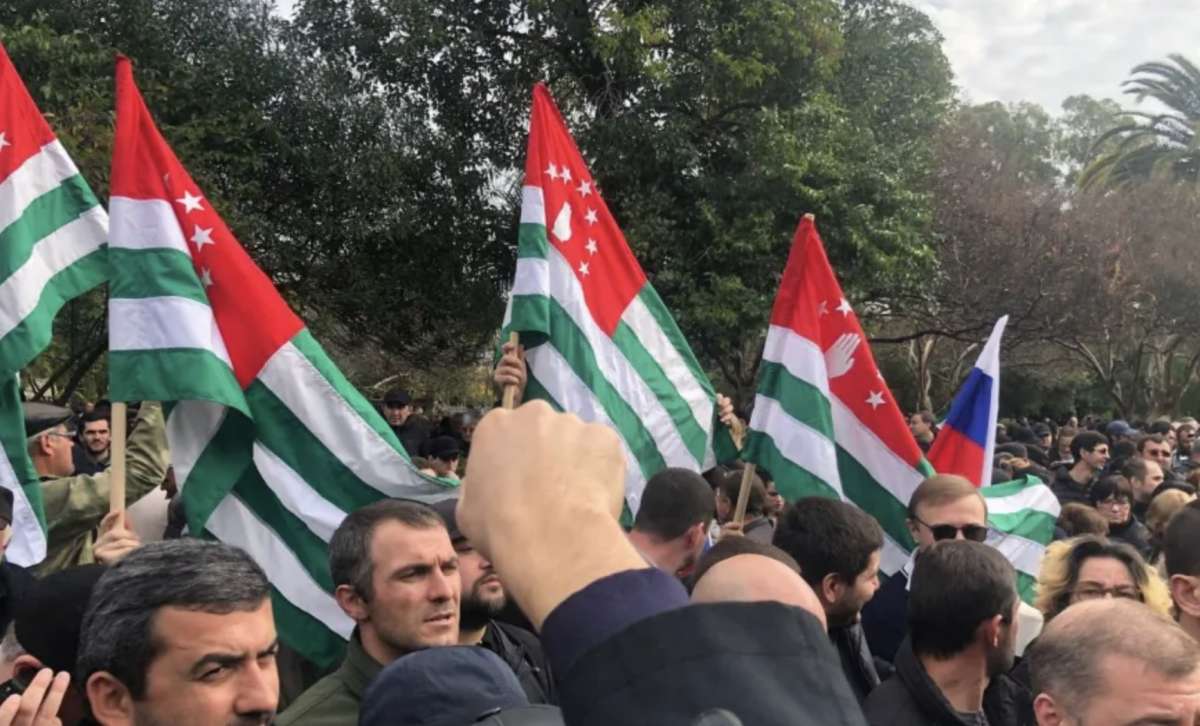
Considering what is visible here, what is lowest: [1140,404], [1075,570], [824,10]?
[1140,404]

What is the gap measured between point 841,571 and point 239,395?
2.28 metres

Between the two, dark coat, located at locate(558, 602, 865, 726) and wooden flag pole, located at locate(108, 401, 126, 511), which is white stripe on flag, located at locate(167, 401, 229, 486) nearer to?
wooden flag pole, located at locate(108, 401, 126, 511)

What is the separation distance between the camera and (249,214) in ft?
48.2

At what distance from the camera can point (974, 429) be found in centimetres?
616

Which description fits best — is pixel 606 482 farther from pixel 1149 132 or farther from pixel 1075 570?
pixel 1149 132

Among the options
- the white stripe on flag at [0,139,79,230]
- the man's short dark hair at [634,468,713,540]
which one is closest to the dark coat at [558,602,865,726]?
the man's short dark hair at [634,468,713,540]

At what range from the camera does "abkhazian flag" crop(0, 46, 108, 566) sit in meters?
3.86

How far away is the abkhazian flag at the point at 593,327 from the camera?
5320mm

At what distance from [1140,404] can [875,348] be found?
724 centimetres

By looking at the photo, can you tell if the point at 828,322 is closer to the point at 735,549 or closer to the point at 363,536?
the point at 735,549

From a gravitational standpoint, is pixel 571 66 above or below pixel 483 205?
above

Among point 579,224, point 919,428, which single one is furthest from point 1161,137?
point 579,224

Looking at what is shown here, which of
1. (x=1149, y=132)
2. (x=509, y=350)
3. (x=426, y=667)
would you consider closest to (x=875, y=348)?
(x=1149, y=132)

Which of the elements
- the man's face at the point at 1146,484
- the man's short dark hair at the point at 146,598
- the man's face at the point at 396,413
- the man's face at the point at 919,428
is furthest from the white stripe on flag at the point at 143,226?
the man's face at the point at 919,428
